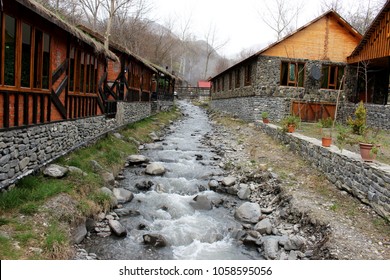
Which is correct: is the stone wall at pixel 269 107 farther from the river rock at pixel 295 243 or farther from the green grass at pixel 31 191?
the green grass at pixel 31 191

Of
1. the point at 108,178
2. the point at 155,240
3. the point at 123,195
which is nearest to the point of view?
the point at 155,240

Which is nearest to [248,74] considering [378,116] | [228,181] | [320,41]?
[320,41]

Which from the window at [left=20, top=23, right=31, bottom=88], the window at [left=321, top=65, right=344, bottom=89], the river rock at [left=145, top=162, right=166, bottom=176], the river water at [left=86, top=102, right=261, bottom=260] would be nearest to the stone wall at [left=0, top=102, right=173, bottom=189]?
the window at [left=20, top=23, right=31, bottom=88]

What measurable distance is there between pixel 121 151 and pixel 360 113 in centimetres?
973

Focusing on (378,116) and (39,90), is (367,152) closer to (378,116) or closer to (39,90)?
(39,90)

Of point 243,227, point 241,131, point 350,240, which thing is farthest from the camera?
point 241,131

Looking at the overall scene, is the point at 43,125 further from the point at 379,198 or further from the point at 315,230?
the point at 379,198

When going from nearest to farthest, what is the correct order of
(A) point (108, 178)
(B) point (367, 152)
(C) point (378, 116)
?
1. (B) point (367, 152)
2. (A) point (108, 178)
3. (C) point (378, 116)

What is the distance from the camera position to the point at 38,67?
27.1ft

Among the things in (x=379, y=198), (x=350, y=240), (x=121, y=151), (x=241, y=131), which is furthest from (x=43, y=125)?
(x=241, y=131)

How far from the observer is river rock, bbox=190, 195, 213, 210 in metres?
9.29

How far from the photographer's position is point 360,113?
13172 mm

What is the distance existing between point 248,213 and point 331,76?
16941mm
